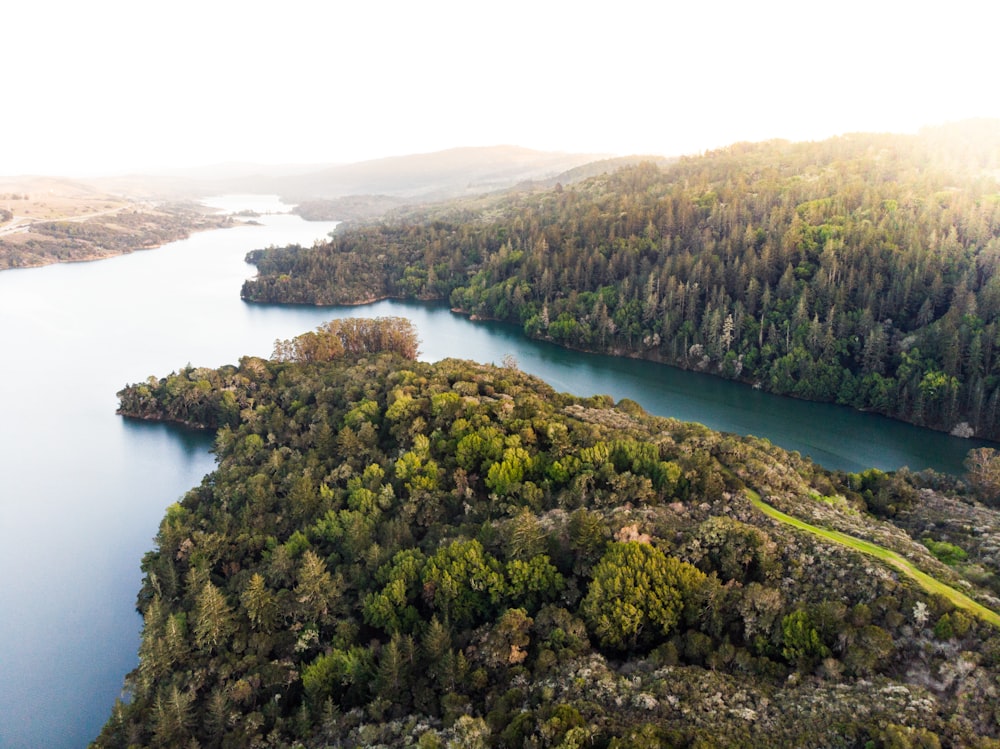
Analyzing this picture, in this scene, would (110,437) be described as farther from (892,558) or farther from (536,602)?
(892,558)

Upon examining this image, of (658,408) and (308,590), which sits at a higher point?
(308,590)

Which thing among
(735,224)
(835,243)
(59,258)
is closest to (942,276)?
(835,243)

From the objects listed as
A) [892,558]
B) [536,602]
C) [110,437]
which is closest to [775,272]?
[892,558]

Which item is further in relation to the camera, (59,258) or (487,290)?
(59,258)

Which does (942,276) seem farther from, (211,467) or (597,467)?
(211,467)

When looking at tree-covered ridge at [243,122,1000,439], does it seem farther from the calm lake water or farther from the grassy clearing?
the grassy clearing

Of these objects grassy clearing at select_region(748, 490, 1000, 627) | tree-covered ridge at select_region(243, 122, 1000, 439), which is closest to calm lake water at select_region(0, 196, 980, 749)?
tree-covered ridge at select_region(243, 122, 1000, 439)

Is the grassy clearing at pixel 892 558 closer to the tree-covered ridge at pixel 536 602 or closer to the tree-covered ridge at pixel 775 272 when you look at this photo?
the tree-covered ridge at pixel 536 602
